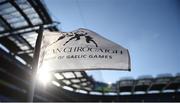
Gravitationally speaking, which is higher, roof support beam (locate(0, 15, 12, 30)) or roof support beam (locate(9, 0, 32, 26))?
roof support beam (locate(9, 0, 32, 26))

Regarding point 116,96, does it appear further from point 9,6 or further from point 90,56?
point 90,56

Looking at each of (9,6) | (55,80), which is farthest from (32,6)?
(55,80)

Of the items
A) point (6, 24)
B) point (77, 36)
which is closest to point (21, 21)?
point (6, 24)

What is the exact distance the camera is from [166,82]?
155 ft

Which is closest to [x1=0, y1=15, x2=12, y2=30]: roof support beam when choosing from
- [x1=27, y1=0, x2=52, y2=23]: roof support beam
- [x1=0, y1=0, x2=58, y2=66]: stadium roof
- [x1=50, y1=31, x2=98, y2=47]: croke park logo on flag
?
[x1=0, y1=0, x2=58, y2=66]: stadium roof

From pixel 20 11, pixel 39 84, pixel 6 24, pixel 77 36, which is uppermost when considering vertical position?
pixel 20 11

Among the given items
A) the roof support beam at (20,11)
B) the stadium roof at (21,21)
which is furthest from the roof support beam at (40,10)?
the roof support beam at (20,11)

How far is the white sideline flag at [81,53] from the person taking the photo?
369cm

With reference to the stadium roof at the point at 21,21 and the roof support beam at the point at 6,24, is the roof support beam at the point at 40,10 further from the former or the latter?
the roof support beam at the point at 6,24

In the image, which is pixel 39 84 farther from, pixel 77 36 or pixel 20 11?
pixel 77 36

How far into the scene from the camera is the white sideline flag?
3.69 metres

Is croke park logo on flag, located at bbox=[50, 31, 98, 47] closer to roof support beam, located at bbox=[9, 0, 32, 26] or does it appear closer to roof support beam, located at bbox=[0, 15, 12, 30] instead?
roof support beam, located at bbox=[9, 0, 32, 26]

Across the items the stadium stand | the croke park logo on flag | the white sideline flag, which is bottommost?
the white sideline flag

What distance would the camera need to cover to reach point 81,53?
12.8ft
